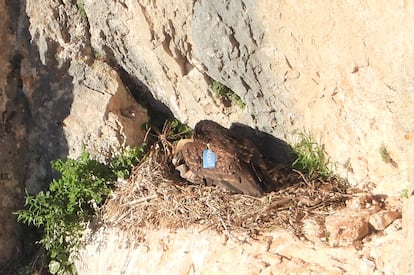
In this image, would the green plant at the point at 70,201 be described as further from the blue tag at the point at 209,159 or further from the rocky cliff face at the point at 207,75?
the blue tag at the point at 209,159

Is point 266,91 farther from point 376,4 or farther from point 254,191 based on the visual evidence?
point 376,4

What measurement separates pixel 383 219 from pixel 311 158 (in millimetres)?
896

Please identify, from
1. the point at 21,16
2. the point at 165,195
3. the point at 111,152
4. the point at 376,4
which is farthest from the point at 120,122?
the point at 376,4

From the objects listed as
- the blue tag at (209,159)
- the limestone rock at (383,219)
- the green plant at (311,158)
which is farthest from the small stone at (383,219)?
the blue tag at (209,159)

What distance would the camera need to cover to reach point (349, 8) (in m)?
3.87

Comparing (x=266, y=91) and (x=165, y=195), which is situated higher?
(x=266, y=91)

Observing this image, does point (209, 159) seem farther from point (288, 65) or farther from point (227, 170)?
point (288, 65)

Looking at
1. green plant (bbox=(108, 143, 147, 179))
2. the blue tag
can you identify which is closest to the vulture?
the blue tag

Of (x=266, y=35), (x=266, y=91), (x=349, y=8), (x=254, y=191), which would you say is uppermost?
(x=349, y=8)

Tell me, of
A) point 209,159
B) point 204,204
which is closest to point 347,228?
point 204,204

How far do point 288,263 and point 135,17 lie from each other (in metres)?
2.02

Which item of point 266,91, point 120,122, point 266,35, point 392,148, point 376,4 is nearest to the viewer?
point 376,4

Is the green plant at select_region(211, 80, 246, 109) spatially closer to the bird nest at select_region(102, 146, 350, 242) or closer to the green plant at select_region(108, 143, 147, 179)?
the bird nest at select_region(102, 146, 350, 242)

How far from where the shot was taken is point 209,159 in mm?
5070
